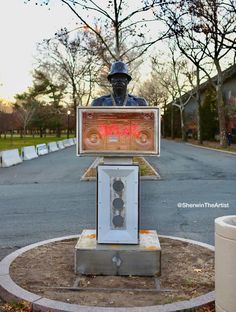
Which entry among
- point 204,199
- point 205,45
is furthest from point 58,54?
point 204,199

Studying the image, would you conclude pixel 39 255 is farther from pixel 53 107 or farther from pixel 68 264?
pixel 53 107

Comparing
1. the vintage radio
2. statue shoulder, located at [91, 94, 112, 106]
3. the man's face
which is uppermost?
the man's face

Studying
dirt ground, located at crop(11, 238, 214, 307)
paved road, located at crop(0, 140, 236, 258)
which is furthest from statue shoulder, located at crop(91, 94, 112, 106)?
paved road, located at crop(0, 140, 236, 258)

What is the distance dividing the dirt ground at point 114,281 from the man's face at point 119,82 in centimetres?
217

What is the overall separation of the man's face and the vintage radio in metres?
0.62

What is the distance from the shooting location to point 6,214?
920cm

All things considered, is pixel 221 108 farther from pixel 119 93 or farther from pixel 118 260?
pixel 118 260

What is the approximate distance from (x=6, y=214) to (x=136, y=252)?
5015 mm

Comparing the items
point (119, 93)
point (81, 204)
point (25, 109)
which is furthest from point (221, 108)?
point (25, 109)

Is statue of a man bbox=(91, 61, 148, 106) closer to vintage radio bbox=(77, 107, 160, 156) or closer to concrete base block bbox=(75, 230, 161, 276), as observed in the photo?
vintage radio bbox=(77, 107, 160, 156)

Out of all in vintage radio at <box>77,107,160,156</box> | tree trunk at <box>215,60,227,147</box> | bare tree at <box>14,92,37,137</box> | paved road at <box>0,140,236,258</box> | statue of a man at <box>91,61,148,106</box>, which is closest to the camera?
vintage radio at <box>77,107,160,156</box>

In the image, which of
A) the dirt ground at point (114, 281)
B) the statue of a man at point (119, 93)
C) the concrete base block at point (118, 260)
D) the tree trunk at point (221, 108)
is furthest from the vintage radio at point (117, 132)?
the tree trunk at point (221, 108)

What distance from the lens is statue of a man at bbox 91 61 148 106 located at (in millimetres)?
5309

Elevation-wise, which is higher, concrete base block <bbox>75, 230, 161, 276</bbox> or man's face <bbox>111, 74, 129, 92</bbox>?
man's face <bbox>111, 74, 129, 92</bbox>
